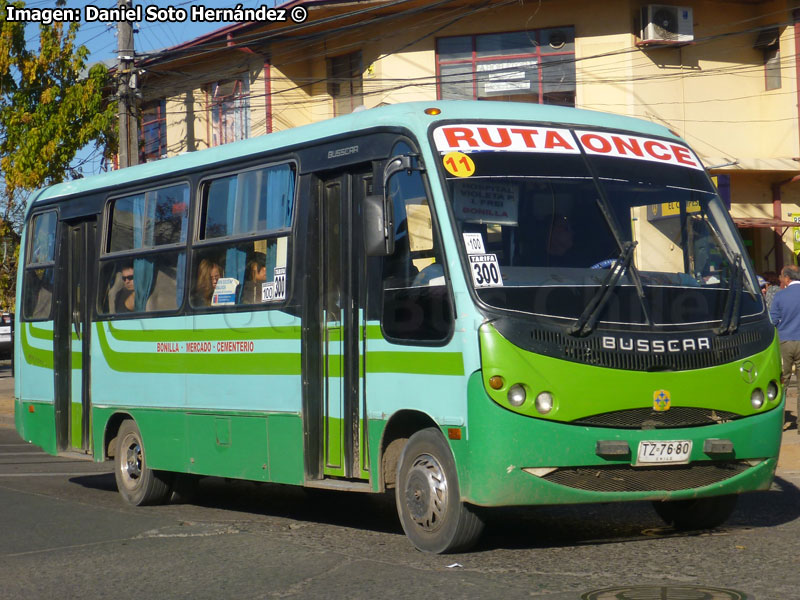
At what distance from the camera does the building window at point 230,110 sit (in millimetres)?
27750

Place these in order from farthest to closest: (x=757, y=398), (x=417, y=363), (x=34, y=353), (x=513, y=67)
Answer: (x=513, y=67), (x=34, y=353), (x=757, y=398), (x=417, y=363)

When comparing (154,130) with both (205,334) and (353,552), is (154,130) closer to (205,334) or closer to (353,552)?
(205,334)

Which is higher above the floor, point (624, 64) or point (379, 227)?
point (624, 64)

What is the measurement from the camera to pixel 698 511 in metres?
8.53

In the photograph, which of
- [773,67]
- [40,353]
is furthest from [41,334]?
[773,67]

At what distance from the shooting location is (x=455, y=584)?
6.70m

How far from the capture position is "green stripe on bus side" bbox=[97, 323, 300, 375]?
9.14 meters

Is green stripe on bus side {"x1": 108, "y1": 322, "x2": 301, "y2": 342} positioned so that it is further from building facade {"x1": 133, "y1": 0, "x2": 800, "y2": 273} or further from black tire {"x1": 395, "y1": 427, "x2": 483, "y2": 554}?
building facade {"x1": 133, "y1": 0, "x2": 800, "y2": 273}

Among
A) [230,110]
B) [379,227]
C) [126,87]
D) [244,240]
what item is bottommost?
[379,227]

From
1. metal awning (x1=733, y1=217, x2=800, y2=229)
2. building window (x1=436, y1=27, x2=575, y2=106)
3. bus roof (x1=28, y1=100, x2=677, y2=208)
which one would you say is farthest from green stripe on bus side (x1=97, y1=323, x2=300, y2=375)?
metal awning (x1=733, y1=217, x2=800, y2=229)

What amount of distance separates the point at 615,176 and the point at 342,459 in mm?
2623

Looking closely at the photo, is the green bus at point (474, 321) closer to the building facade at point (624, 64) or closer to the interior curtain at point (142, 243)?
the interior curtain at point (142, 243)

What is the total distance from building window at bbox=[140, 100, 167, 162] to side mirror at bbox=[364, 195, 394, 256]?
2305 cm

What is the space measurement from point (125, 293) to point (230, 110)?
17.5m
